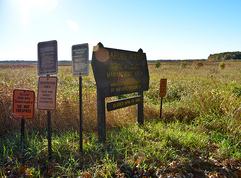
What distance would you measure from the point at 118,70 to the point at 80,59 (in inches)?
46.8

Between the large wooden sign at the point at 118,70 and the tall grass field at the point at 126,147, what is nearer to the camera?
the tall grass field at the point at 126,147

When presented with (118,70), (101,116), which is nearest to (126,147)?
(101,116)

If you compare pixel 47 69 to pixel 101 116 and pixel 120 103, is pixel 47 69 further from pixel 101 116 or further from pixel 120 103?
pixel 120 103

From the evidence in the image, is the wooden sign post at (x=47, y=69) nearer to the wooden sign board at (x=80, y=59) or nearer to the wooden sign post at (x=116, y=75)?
the wooden sign board at (x=80, y=59)

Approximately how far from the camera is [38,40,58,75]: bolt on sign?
9.37 feet

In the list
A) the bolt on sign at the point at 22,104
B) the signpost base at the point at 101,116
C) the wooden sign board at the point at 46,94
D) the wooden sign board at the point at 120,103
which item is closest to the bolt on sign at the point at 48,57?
the wooden sign board at the point at 46,94

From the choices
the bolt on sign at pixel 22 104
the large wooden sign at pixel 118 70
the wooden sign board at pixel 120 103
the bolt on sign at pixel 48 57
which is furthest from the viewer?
the wooden sign board at pixel 120 103

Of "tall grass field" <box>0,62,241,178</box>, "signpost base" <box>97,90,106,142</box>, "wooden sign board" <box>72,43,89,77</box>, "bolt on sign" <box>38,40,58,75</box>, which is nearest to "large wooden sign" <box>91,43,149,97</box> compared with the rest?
"signpost base" <box>97,90,106,142</box>

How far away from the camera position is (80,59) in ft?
9.80

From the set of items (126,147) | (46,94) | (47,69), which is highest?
(47,69)

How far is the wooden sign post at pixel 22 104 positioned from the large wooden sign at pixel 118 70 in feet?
4.74

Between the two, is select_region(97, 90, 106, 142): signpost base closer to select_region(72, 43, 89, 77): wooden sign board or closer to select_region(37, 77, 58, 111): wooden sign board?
select_region(72, 43, 89, 77): wooden sign board

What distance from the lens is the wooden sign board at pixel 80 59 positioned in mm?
2941

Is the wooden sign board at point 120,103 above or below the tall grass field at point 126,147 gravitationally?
above
